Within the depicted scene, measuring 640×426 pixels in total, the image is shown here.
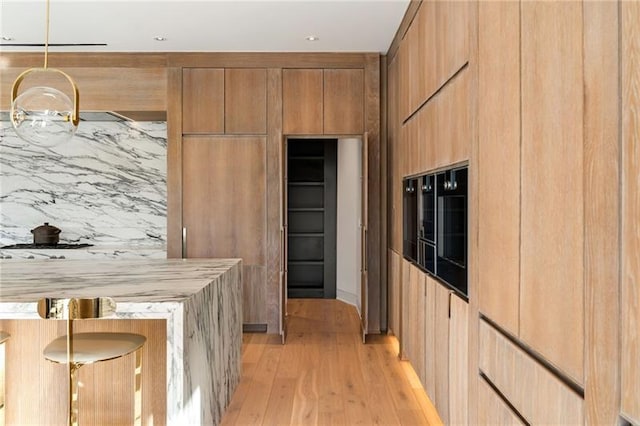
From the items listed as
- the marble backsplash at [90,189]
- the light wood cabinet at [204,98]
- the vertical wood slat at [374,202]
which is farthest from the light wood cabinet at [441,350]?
the marble backsplash at [90,189]

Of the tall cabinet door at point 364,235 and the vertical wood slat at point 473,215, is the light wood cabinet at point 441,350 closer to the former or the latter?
the vertical wood slat at point 473,215

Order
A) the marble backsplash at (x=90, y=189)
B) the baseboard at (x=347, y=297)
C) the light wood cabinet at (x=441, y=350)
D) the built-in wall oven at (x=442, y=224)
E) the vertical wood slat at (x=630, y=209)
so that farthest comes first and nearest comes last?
the baseboard at (x=347, y=297) → the marble backsplash at (x=90, y=189) → the light wood cabinet at (x=441, y=350) → the built-in wall oven at (x=442, y=224) → the vertical wood slat at (x=630, y=209)

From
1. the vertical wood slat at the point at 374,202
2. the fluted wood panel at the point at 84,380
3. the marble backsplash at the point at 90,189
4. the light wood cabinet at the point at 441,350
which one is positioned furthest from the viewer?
the marble backsplash at the point at 90,189

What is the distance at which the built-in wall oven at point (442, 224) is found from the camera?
7.68 feet

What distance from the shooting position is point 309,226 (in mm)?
6699

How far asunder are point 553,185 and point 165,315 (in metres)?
1.54

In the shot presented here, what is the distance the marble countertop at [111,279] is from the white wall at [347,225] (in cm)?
284

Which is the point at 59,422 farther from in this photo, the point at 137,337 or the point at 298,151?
the point at 298,151

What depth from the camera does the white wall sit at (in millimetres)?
5914

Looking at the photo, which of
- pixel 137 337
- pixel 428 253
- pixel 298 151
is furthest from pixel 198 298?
pixel 298 151

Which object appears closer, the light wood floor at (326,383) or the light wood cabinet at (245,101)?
the light wood floor at (326,383)

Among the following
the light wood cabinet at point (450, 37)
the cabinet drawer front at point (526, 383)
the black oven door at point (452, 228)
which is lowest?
the cabinet drawer front at point (526, 383)

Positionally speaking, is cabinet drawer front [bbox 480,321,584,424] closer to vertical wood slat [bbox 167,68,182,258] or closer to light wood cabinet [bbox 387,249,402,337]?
light wood cabinet [bbox 387,249,402,337]

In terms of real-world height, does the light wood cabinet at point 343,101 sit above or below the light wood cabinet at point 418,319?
above
